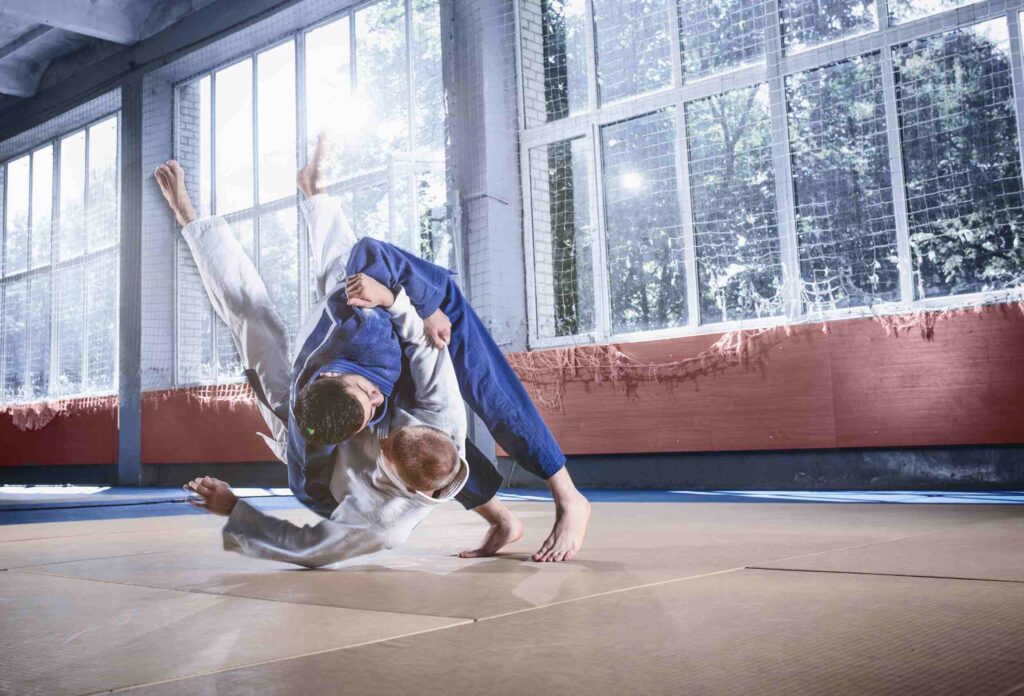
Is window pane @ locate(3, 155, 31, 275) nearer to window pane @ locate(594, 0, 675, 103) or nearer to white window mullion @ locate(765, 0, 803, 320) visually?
window pane @ locate(594, 0, 675, 103)

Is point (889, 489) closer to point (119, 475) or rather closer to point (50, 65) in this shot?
point (119, 475)

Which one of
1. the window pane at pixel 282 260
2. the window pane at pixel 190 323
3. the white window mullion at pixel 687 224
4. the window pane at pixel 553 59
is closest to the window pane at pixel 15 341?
the window pane at pixel 190 323

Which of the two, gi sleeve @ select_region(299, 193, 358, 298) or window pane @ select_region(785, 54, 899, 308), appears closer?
gi sleeve @ select_region(299, 193, 358, 298)

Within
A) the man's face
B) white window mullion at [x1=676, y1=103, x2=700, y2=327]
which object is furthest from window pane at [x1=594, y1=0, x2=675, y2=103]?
the man's face

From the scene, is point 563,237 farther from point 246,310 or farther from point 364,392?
point 364,392

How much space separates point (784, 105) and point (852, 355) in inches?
58.1

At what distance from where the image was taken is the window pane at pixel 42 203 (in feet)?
31.2

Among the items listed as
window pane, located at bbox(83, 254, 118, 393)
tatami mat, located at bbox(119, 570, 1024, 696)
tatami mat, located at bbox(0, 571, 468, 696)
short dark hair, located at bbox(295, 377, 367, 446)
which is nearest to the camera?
tatami mat, located at bbox(119, 570, 1024, 696)

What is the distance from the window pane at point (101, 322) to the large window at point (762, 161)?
4.69 m

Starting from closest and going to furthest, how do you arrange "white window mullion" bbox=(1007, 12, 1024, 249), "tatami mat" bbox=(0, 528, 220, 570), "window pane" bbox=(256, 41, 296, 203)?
"tatami mat" bbox=(0, 528, 220, 570)
"white window mullion" bbox=(1007, 12, 1024, 249)
"window pane" bbox=(256, 41, 296, 203)

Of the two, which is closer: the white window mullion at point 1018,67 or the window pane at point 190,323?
the white window mullion at point 1018,67

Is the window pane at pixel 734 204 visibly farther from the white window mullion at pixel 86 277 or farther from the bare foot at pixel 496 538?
the white window mullion at pixel 86 277

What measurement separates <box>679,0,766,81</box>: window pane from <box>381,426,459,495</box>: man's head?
13.1 ft

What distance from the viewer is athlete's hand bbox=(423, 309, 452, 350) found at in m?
2.08
